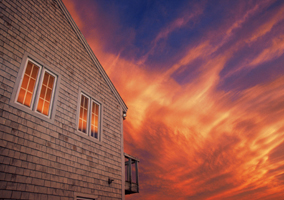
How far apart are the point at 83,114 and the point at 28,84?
2540 mm

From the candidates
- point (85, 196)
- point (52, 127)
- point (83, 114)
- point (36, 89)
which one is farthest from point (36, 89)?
point (85, 196)

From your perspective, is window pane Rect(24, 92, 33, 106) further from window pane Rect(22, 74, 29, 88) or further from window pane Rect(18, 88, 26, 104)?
window pane Rect(22, 74, 29, 88)

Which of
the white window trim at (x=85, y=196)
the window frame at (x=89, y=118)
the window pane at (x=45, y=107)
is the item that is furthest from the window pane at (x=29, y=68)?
the white window trim at (x=85, y=196)

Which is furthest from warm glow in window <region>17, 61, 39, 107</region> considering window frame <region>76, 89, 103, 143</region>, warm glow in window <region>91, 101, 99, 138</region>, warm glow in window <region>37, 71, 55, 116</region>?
warm glow in window <region>91, 101, 99, 138</region>

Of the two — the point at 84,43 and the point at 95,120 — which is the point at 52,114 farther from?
the point at 84,43

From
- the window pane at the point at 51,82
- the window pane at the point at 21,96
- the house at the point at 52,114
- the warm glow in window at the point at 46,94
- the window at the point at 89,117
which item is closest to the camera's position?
the house at the point at 52,114

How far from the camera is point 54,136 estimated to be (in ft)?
21.3

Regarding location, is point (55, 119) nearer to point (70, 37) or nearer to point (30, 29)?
point (30, 29)

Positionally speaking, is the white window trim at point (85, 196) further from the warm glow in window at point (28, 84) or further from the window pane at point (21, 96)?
the window pane at point (21, 96)

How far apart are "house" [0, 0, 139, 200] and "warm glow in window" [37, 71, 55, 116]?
0.12ft

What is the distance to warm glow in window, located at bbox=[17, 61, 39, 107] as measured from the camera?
19.8 feet

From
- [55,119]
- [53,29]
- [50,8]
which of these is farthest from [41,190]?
[50,8]

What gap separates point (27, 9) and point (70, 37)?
6.79 ft

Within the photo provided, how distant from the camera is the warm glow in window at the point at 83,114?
8.00 meters
